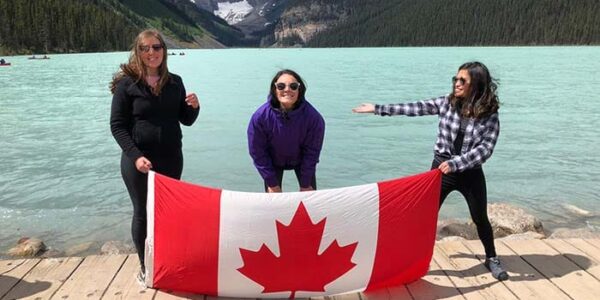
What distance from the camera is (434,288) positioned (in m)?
4.59

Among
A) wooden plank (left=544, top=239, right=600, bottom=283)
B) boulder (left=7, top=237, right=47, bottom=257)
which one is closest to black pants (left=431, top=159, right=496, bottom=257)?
wooden plank (left=544, top=239, right=600, bottom=283)

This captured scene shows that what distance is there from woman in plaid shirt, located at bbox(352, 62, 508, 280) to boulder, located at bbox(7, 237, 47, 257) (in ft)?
19.5

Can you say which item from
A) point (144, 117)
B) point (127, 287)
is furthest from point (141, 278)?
point (144, 117)

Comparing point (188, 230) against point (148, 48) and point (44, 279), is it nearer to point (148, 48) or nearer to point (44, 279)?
point (148, 48)

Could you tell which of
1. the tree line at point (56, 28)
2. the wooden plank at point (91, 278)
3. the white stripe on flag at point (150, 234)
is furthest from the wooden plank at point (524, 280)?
the tree line at point (56, 28)

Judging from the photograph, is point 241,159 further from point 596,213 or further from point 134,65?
point 134,65

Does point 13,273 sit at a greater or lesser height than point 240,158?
greater

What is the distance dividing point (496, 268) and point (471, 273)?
0.23 m

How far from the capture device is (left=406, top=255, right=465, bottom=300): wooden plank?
14.6 ft

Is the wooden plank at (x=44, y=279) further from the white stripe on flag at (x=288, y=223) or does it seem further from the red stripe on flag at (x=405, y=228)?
the red stripe on flag at (x=405, y=228)

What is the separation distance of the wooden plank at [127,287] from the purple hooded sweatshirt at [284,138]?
1431mm

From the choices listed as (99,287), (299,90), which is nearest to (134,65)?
(299,90)

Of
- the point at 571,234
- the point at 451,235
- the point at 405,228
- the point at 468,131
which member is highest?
the point at 468,131

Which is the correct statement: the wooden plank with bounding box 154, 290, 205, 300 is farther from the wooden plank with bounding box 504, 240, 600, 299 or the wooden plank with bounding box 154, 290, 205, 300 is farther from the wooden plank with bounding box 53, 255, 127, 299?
the wooden plank with bounding box 504, 240, 600, 299
